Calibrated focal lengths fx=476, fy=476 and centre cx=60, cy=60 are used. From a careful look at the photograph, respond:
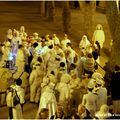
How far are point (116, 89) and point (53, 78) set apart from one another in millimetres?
1635

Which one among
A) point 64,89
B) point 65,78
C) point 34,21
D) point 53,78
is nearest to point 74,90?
point 64,89

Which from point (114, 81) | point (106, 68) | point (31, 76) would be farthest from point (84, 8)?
point (114, 81)

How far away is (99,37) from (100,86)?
701 centimetres

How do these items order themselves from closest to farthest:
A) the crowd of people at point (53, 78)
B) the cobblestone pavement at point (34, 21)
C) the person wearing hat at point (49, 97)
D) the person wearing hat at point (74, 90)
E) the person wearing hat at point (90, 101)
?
the person wearing hat at point (90, 101), the crowd of people at point (53, 78), the person wearing hat at point (49, 97), the person wearing hat at point (74, 90), the cobblestone pavement at point (34, 21)

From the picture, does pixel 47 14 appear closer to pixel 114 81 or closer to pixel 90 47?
pixel 90 47

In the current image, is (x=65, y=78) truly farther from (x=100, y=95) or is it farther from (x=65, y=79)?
(x=100, y=95)

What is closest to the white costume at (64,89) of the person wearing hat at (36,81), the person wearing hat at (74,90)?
the person wearing hat at (74,90)

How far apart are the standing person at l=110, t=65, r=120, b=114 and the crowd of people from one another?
40 centimetres

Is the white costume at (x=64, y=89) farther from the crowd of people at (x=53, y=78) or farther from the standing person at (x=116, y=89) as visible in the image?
the standing person at (x=116, y=89)

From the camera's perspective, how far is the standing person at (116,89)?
39.6 ft

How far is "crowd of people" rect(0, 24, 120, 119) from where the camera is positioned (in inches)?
450

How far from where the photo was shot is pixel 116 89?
39.9 feet

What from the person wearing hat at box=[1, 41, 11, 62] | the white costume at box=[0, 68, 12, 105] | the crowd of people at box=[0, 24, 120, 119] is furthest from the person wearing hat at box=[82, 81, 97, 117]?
the person wearing hat at box=[1, 41, 11, 62]

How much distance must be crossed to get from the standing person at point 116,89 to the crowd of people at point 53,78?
403mm
